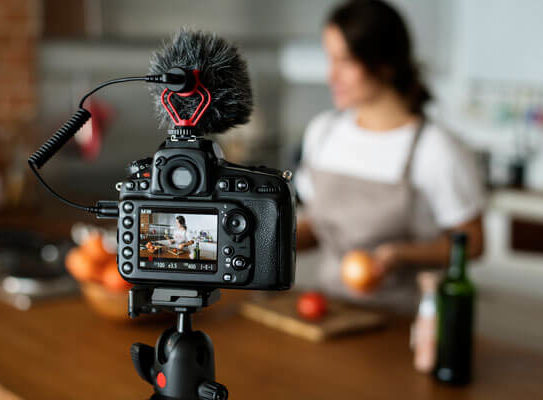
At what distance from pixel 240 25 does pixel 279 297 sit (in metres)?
1.95

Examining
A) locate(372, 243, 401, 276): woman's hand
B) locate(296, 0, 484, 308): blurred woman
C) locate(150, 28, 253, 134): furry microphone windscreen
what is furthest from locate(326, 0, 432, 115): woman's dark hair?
locate(150, 28, 253, 134): furry microphone windscreen

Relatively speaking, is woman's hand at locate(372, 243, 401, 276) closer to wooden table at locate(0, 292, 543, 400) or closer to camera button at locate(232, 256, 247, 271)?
wooden table at locate(0, 292, 543, 400)

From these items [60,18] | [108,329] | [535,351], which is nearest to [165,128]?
[108,329]

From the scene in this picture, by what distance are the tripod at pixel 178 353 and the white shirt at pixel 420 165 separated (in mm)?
1299

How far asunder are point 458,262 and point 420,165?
2.40ft

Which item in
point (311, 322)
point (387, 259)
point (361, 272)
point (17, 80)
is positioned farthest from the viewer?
point (17, 80)

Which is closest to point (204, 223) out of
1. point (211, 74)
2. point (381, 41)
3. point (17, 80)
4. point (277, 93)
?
point (211, 74)

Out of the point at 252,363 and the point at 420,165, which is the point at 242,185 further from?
the point at 420,165

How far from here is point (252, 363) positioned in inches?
48.0

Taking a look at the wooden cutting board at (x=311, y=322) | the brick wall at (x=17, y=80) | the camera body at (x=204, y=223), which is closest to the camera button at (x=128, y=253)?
the camera body at (x=204, y=223)

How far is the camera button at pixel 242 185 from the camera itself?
58 centimetres

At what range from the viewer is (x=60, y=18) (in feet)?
9.06

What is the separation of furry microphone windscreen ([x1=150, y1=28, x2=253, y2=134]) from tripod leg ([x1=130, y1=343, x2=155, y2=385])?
21cm

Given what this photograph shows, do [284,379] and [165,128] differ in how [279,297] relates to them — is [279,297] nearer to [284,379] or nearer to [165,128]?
[284,379]
